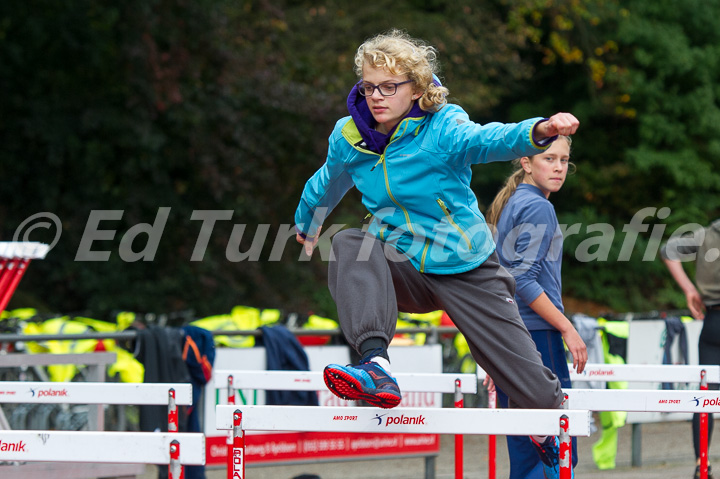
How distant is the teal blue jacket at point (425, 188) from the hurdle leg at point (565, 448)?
77 centimetres

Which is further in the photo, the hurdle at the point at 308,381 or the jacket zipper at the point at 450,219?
the hurdle at the point at 308,381

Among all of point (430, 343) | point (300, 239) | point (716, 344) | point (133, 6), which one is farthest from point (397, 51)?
point (133, 6)

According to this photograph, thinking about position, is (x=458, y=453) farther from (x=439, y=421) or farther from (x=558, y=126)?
(x=558, y=126)

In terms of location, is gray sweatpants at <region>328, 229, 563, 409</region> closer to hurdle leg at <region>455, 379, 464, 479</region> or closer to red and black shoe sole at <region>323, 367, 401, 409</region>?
red and black shoe sole at <region>323, 367, 401, 409</region>

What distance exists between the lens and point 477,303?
3.93m

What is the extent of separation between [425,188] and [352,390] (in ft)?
2.92

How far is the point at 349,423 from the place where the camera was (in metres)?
3.55

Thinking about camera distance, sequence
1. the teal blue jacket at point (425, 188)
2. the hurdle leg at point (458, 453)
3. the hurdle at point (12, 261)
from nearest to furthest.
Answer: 1. the teal blue jacket at point (425, 188)
2. the hurdle leg at point (458, 453)
3. the hurdle at point (12, 261)

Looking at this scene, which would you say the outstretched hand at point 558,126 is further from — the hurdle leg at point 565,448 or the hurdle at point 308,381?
the hurdle at point 308,381

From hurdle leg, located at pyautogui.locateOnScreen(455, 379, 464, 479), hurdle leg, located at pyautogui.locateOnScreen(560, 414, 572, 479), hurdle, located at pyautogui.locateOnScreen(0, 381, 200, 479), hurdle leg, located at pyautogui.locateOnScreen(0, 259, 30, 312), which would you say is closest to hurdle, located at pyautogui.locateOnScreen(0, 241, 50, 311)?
hurdle leg, located at pyautogui.locateOnScreen(0, 259, 30, 312)

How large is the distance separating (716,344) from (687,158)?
53.5 feet

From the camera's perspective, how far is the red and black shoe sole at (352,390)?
3.44m

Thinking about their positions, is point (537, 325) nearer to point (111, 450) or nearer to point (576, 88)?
point (111, 450)

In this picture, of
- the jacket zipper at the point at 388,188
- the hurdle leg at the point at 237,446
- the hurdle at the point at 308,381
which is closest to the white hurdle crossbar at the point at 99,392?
the hurdle at the point at 308,381
